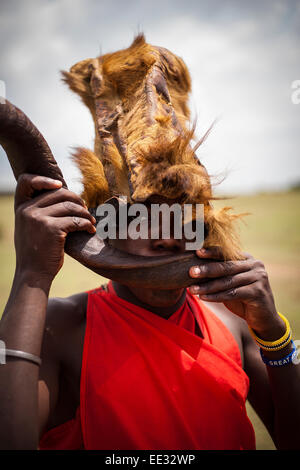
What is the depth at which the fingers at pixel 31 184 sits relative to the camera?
1323 millimetres

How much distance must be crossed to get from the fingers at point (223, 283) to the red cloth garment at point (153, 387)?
1.72 ft

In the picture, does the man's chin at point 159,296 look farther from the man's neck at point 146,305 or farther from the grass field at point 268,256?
the grass field at point 268,256

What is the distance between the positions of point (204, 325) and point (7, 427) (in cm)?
128

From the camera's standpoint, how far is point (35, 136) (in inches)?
51.1

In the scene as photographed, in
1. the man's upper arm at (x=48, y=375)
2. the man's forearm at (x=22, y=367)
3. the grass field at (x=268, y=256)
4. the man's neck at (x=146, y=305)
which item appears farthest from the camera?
the grass field at (x=268, y=256)

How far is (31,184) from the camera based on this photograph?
1324 mm

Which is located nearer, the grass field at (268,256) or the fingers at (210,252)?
the fingers at (210,252)

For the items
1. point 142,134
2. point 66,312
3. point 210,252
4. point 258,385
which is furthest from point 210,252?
point 258,385

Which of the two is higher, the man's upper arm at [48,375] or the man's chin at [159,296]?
the man's chin at [159,296]

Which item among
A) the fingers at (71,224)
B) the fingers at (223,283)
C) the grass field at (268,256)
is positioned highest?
the fingers at (71,224)

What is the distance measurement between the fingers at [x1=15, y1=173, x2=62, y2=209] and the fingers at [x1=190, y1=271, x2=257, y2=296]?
0.79 meters

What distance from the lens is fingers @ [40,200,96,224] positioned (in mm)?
1321

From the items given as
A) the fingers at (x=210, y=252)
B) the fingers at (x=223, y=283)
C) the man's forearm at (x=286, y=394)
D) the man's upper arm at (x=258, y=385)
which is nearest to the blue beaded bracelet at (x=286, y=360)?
the man's forearm at (x=286, y=394)

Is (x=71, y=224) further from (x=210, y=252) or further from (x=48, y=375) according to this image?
(x=48, y=375)
